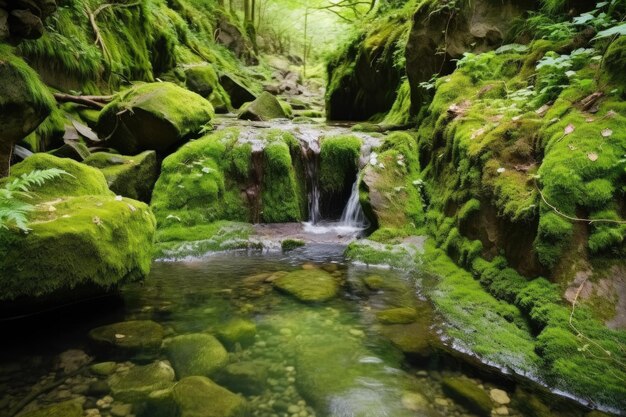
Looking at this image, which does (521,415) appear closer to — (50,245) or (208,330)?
(208,330)

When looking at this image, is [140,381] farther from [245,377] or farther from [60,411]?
[245,377]

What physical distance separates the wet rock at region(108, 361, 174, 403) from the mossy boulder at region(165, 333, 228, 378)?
0.10 meters

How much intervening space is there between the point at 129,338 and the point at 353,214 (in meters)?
4.77

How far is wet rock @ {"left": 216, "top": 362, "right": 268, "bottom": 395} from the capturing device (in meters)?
2.93

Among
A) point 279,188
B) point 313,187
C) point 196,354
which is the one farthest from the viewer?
point 313,187

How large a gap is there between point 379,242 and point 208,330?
10.1 ft

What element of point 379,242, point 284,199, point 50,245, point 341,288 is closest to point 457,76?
point 379,242

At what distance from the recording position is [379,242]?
6000 millimetres

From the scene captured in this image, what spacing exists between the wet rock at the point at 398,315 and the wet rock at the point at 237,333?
1.30m

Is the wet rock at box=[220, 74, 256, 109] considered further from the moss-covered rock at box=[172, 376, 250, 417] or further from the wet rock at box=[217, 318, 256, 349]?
the moss-covered rock at box=[172, 376, 250, 417]

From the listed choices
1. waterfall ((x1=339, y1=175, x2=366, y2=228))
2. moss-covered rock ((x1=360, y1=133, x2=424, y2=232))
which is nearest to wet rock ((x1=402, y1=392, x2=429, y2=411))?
moss-covered rock ((x1=360, y1=133, x2=424, y2=232))

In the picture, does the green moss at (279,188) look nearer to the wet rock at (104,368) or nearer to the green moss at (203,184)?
the green moss at (203,184)

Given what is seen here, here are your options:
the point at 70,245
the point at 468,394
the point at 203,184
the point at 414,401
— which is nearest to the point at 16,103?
the point at 70,245

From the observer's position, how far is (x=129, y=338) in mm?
3480
